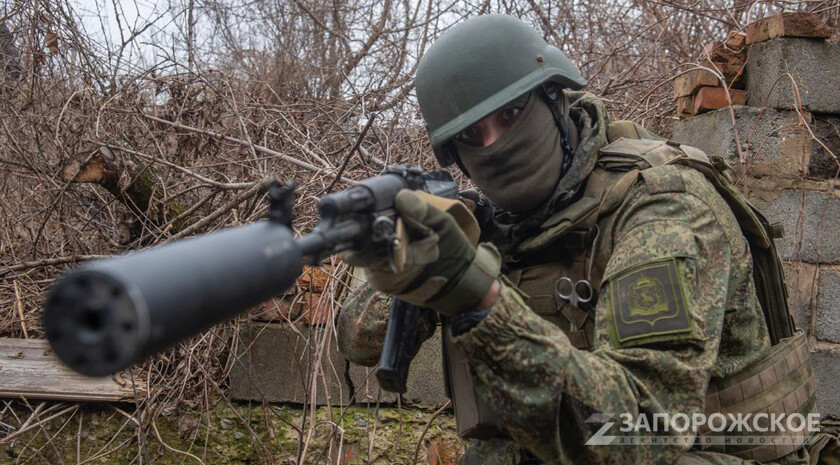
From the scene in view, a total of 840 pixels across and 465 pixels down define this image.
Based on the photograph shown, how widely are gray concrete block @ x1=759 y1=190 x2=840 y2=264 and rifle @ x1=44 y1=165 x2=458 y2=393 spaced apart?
2622 mm

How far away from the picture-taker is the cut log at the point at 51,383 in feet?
12.0

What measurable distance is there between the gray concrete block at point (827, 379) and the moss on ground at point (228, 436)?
1.69 m

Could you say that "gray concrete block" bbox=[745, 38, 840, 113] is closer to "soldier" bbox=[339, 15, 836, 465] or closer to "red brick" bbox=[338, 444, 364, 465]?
"soldier" bbox=[339, 15, 836, 465]

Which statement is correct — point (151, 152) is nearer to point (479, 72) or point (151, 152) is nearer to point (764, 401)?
point (479, 72)

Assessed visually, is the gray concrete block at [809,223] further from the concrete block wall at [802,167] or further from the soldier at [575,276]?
the soldier at [575,276]

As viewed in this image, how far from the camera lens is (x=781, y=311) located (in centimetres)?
228

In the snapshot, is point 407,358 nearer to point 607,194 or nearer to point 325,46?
point 607,194

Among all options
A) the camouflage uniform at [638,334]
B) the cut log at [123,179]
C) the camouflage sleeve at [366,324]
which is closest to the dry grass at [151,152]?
the cut log at [123,179]

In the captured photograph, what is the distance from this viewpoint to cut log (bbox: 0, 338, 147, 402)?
12.0ft

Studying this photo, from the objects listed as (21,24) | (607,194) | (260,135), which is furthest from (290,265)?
(21,24)

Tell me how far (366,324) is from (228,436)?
1.82m

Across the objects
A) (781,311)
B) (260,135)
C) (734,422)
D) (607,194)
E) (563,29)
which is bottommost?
(734,422)

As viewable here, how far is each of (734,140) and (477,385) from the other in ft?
7.20

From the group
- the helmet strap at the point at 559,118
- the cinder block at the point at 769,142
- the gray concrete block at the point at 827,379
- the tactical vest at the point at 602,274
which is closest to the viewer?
the tactical vest at the point at 602,274
